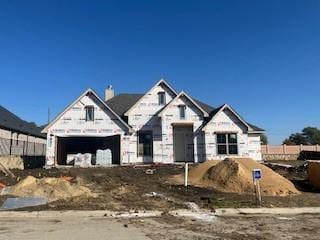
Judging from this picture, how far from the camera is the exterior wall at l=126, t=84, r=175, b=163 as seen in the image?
3475 centimetres

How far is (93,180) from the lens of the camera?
74.2 feet

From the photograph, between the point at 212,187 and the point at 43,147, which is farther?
the point at 43,147

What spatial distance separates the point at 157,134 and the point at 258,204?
19.4 m

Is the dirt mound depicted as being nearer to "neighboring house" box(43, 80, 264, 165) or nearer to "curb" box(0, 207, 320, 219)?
"curb" box(0, 207, 320, 219)

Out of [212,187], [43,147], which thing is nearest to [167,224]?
[212,187]

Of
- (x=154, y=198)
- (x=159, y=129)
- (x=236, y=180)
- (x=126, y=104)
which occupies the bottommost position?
(x=154, y=198)

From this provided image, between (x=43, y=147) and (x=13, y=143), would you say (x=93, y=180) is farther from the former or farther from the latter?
(x=43, y=147)

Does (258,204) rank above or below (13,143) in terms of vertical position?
below

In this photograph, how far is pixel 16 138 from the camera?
42188mm

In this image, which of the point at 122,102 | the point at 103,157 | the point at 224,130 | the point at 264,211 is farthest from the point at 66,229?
the point at 122,102

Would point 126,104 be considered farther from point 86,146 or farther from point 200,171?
point 200,171

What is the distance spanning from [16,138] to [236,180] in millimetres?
28781

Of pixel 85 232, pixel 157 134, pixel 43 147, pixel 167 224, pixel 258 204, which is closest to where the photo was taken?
pixel 85 232

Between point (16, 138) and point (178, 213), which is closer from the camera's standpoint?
point (178, 213)
